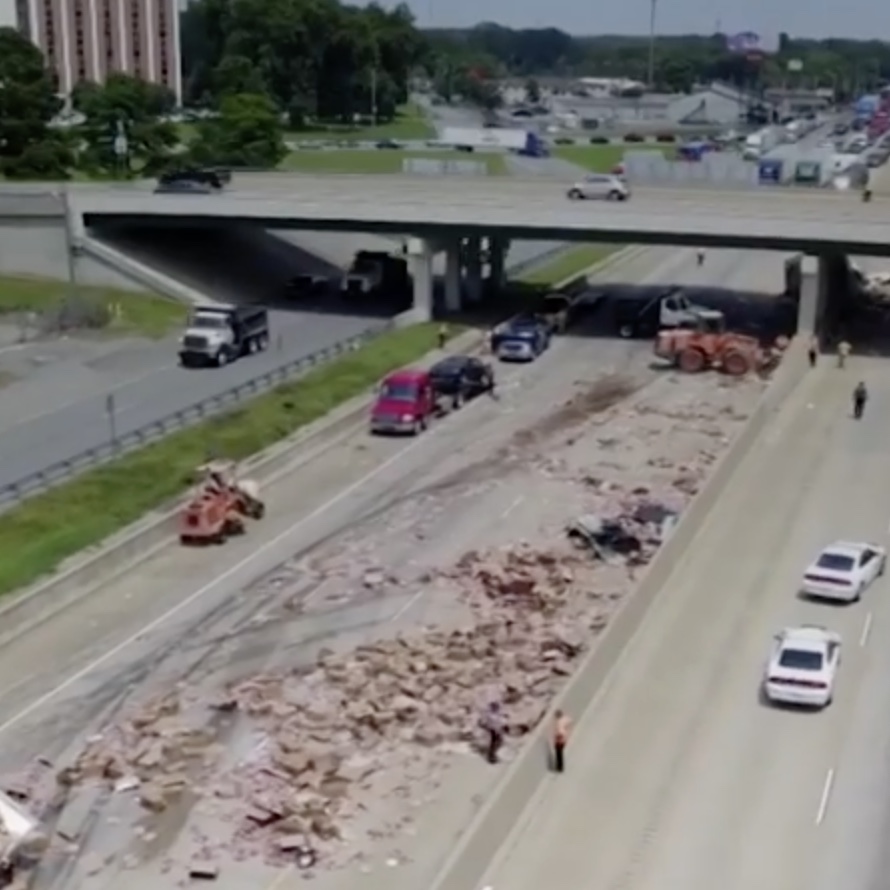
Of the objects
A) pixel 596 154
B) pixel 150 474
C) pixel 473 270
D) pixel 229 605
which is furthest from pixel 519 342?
pixel 596 154

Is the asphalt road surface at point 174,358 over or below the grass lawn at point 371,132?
over

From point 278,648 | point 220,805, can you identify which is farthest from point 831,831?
point 278,648

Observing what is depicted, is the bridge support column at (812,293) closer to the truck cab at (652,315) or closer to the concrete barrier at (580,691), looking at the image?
the truck cab at (652,315)

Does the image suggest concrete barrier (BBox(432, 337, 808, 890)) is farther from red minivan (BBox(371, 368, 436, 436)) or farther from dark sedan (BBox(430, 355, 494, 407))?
dark sedan (BBox(430, 355, 494, 407))

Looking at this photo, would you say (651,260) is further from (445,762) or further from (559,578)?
(445,762)

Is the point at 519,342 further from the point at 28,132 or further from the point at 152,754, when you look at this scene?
the point at 28,132

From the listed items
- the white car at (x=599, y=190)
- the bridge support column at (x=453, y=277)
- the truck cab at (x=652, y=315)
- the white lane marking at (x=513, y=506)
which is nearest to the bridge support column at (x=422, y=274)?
the bridge support column at (x=453, y=277)
